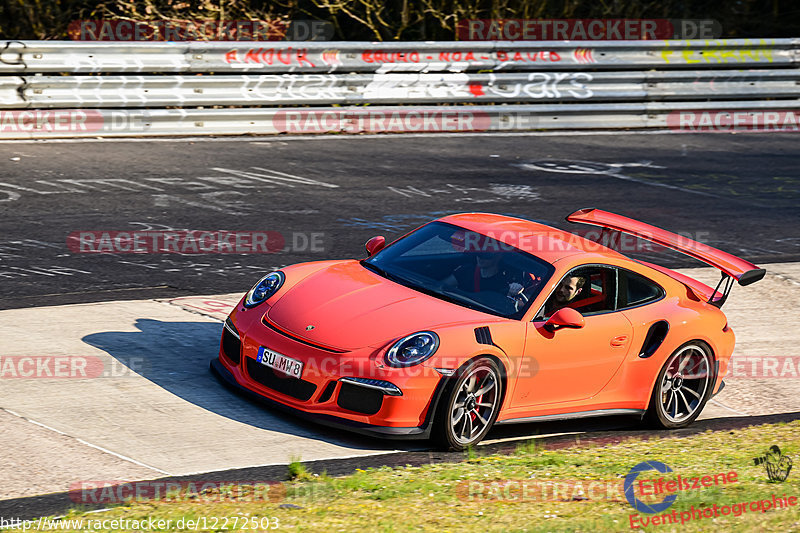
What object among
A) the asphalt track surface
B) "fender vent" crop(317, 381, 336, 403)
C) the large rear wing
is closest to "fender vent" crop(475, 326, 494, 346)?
"fender vent" crop(317, 381, 336, 403)

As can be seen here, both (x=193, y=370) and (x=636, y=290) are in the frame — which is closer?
(x=193, y=370)

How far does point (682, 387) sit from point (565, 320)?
1.48 m

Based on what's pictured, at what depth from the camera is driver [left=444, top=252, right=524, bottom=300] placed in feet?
24.0

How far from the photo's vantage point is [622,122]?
61.8 feet

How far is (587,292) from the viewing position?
7555 millimetres

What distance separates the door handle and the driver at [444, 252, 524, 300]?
759mm

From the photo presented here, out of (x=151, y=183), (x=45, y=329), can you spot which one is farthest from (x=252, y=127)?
(x=45, y=329)

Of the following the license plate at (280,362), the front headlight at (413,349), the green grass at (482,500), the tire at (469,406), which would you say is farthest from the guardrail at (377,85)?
the green grass at (482,500)

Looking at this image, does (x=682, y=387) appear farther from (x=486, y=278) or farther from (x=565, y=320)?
(x=486, y=278)

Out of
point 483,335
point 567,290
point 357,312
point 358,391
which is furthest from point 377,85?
point 358,391

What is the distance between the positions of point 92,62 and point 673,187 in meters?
8.21

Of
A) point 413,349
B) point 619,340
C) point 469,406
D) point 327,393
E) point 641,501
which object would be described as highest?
point 413,349

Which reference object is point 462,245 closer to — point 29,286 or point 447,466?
point 447,466

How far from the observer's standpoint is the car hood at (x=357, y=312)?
6.77 metres
